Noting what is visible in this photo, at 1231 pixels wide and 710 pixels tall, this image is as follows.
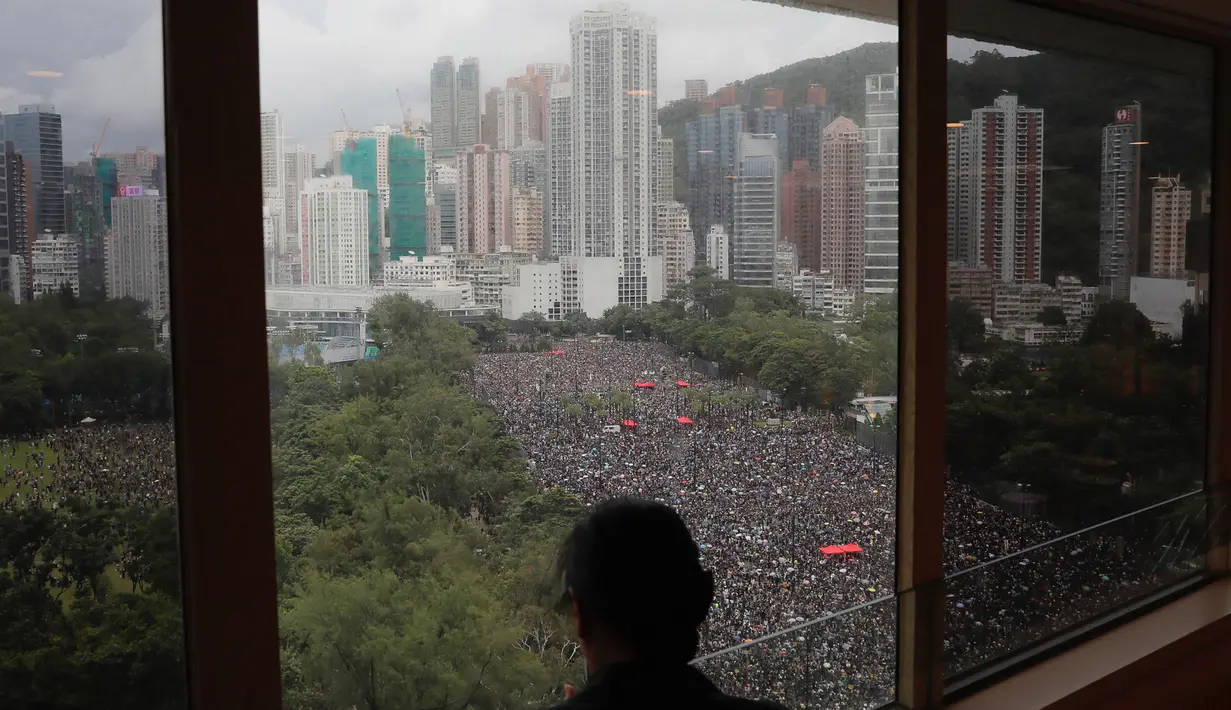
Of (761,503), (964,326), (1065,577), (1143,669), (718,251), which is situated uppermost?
(718,251)

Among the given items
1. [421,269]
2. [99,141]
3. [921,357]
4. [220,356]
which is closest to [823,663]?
[921,357]

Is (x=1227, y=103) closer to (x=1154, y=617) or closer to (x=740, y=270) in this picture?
(x=1154, y=617)

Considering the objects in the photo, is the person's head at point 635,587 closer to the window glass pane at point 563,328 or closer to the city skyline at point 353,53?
the window glass pane at point 563,328

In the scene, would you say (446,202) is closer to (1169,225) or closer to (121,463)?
(121,463)

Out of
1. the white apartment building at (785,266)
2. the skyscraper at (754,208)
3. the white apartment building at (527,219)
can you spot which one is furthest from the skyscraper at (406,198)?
the white apartment building at (785,266)

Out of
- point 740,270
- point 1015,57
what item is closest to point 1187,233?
point 1015,57

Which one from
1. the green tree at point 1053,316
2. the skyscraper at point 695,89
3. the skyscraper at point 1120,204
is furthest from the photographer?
the skyscraper at point 1120,204

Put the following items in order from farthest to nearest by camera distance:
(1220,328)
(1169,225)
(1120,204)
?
(1220,328) < (1169,225) < (1120,204)
